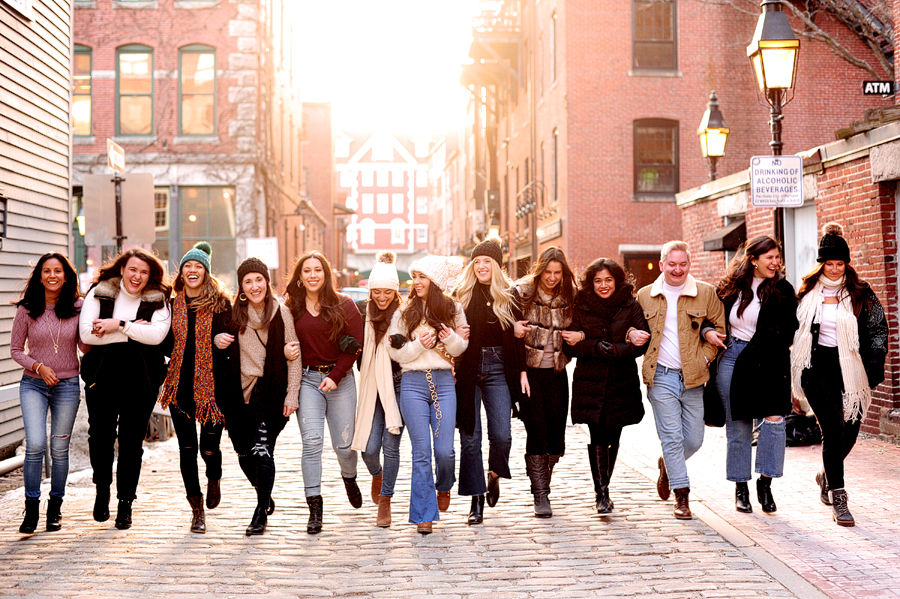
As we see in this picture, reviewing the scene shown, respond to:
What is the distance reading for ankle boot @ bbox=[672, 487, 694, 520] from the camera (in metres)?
6.61

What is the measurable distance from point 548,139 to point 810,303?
70.1ft

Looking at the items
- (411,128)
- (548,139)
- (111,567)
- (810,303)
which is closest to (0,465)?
(111,567)

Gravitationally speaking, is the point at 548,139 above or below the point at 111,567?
above

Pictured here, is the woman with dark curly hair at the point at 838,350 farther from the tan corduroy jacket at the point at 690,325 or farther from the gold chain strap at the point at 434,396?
the gold chain strap at the point at 434,396

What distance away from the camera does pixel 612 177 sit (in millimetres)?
24750

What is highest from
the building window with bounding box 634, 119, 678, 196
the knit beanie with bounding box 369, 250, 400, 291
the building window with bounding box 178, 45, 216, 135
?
the building window with bounding box 178, 45, 216, 135

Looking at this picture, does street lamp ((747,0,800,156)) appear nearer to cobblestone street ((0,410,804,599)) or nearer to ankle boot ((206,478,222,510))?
cobblestone street ((0,410,804,599))

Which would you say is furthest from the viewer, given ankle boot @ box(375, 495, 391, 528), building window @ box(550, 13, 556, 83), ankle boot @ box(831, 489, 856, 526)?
building window @ box(550, 13, 556, 83)

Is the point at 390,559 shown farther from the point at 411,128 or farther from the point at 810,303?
the point at 411,128

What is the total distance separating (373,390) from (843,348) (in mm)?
3199

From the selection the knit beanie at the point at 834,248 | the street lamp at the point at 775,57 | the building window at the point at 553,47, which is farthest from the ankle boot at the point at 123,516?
the building window at the point at 553,47

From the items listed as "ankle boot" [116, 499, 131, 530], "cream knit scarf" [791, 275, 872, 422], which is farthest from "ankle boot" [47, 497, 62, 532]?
"cream knit scarf" [791, 275, 872, 422]

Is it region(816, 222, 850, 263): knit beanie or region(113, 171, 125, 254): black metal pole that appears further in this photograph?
region(113, 171, 125, 254): black metal pole

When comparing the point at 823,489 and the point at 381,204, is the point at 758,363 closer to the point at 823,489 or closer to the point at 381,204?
the point at 823,489
